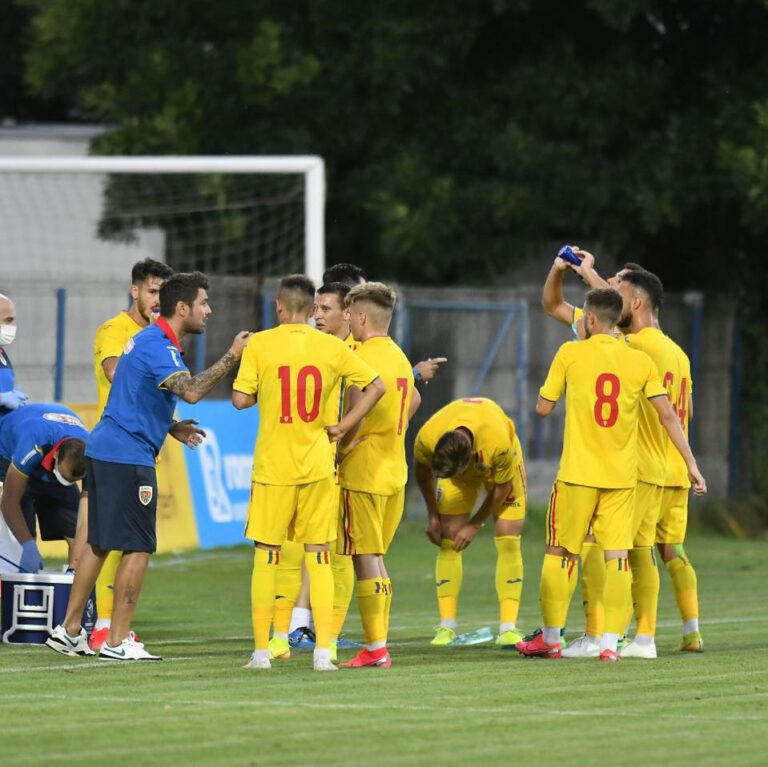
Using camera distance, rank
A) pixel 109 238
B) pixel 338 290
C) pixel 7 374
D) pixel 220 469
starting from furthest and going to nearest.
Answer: pixel 109 238 → pixel 220 469 → pixel 7 374 → pixel 338 290

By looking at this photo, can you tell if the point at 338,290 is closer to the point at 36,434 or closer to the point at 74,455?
the point at 74,455

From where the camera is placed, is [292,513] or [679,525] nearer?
[292,513]

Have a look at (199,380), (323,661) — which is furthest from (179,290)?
(323,661)

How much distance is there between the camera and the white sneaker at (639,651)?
36.3ft

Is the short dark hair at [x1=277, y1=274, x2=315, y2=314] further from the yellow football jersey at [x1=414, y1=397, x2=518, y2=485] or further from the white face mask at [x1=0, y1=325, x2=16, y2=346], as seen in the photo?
the white face mask at [x1=0, y1=325, x2=16, y2=346]

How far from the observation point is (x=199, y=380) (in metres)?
10.2

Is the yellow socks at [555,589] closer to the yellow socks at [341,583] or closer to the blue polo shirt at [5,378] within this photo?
the yellow socks at [341,583]

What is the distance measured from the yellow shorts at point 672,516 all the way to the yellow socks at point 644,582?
35cm

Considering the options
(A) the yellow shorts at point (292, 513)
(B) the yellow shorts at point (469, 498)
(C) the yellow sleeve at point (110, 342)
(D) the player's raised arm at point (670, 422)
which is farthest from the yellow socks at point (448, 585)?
(C) the yellow sleeve at point (110, 342)

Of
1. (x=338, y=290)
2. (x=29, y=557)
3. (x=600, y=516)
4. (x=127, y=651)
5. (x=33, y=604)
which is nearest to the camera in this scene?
(x=127, y=651)

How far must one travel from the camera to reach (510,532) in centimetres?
1232

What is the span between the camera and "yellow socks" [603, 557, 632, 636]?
428 inches

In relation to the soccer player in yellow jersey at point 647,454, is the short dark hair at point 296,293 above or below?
above

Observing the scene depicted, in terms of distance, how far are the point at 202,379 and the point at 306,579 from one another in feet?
7.57
